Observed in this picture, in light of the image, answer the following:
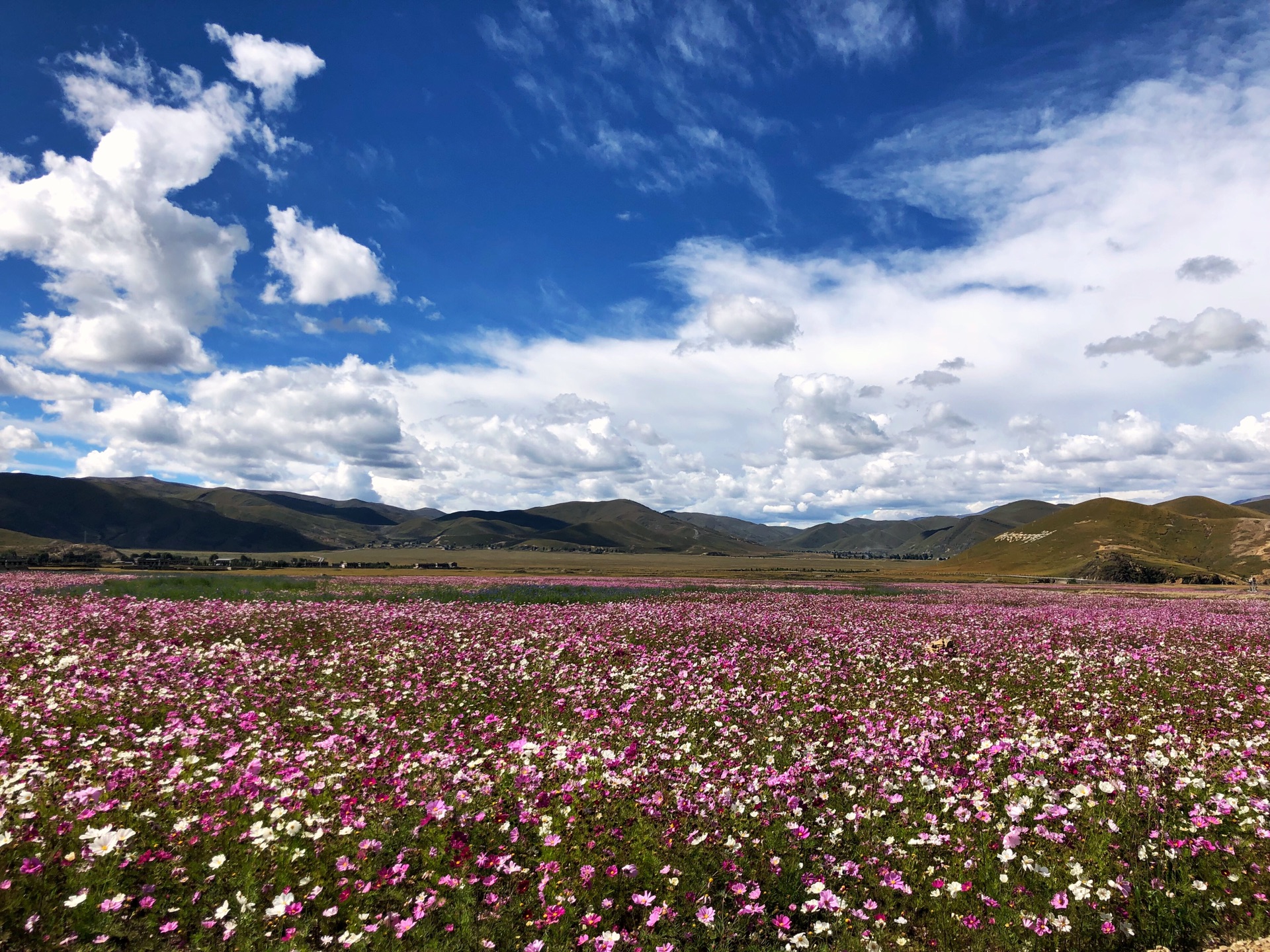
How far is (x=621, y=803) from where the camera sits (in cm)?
758

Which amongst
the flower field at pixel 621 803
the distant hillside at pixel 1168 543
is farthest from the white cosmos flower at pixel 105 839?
the distant hillside at pixel 1168 543

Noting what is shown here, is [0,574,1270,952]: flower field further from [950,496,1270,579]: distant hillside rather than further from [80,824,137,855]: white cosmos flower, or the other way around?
[950,496,1270,579]: distant hillside

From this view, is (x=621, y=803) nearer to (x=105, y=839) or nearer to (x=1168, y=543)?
(x=105, y=839)

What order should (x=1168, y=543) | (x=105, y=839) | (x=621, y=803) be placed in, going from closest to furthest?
(x=105, y=839), (x=621, y=803), (x=1168, y=543)

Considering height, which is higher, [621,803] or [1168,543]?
[1168,543]

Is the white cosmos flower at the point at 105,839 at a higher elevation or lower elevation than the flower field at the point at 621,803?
higher

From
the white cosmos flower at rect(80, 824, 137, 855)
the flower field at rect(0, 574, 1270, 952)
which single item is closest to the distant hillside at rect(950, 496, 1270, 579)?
the flower field at rect(0, 574, 1270, 952)

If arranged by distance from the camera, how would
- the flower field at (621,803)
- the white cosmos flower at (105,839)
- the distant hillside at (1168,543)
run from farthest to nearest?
the distant hillside at (1168,543) < the white cosmos flower at (105,839) < the flower field at (621,803)

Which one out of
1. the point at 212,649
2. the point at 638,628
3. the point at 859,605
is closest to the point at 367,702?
the point at 212,649

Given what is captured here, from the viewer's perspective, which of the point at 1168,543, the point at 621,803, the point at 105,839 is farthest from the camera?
the point at 1168,543

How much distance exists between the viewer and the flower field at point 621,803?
5.70 meters

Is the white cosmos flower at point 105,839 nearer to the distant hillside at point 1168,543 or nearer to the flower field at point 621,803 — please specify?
the flower field at point 621,803

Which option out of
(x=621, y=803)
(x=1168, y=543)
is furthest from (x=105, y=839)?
(x=1168, y=543)

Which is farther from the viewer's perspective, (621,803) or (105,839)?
(621,803)
